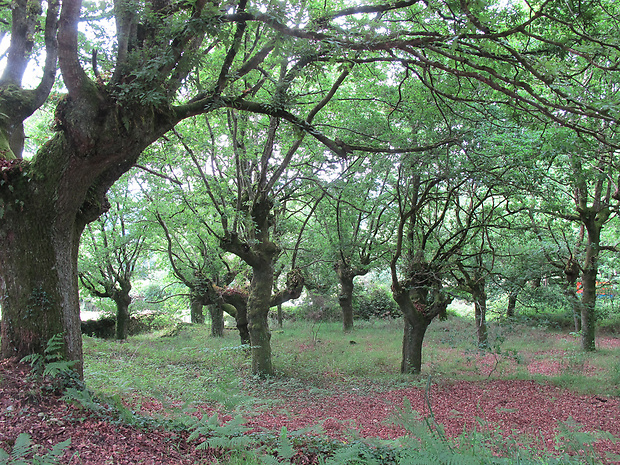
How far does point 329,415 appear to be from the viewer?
5977mm

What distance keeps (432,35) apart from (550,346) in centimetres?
1415

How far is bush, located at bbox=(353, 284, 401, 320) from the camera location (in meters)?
23.8

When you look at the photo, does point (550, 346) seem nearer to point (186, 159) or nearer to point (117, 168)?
point (186, 159)

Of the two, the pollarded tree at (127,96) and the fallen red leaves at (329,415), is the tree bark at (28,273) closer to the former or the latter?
the pollarded tree at (127,96)

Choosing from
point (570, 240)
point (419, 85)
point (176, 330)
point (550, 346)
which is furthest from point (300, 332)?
point (419, 85)

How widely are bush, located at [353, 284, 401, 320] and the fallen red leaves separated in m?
14.7

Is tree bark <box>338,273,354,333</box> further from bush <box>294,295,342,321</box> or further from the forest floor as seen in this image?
the forest floor

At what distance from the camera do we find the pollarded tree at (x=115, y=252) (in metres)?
13.3

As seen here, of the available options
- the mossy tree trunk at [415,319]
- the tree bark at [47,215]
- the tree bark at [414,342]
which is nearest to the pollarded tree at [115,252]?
the tree bark at [47,215]

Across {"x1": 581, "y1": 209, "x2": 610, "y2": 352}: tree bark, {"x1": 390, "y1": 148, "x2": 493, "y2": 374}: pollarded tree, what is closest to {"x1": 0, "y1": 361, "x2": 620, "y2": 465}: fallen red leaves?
{"x1": 390, "y1": 148, "x2": 493, "y2": 374}: pollarded tree

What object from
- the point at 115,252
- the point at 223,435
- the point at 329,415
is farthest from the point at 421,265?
the point at 115,252

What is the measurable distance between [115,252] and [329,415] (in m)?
12.2

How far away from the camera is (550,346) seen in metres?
14.0

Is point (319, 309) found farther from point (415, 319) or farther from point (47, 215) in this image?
point (47, 215)
